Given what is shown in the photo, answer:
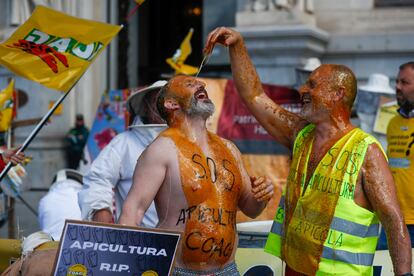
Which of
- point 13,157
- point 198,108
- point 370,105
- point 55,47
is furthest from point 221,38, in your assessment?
point 370,105

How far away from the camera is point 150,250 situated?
3371 mm

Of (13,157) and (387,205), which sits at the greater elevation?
(387,205)

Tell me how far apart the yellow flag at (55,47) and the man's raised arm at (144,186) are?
173 centimetres

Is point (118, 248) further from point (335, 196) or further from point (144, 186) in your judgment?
point (335, 196)

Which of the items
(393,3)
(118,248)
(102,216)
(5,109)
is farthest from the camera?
(393,3)

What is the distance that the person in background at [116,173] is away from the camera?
470 cm

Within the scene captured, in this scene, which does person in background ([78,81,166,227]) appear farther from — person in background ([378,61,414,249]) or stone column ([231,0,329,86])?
stone column ([231,0,329,86])

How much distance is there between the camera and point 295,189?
3.87 meters

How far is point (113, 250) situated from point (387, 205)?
1244 millimetres

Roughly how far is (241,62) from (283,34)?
6952 millimetres

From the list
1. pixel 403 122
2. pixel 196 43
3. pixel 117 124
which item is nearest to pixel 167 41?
pixel 196 43

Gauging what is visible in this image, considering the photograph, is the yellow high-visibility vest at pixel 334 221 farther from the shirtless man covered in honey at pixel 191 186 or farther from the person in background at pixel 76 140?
the person in background at pixel 76 140

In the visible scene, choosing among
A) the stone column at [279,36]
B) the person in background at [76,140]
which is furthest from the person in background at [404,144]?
the person in background at [76,140]

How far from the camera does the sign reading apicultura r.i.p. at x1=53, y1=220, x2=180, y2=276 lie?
3.33m
